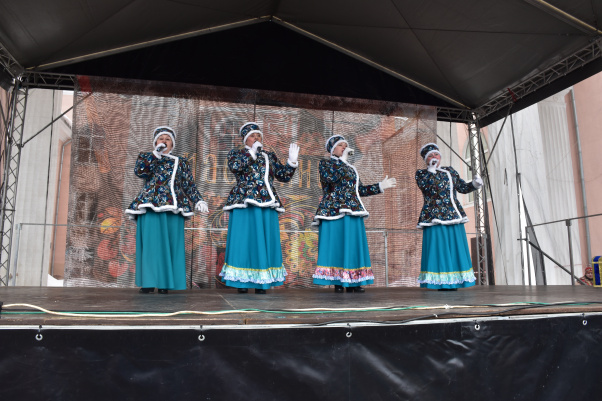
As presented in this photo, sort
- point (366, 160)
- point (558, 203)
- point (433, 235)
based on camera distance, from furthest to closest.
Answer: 1. point (558, 203)
2. point (366, 160)
3. point (433, 235)

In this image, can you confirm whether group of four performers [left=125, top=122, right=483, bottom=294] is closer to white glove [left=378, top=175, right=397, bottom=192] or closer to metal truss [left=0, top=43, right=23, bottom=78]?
white glove [left=378, top=175, right=397, bottom=192]

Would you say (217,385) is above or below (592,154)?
below

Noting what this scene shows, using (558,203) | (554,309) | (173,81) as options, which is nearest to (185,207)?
(173,81)

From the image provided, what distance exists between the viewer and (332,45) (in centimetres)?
560

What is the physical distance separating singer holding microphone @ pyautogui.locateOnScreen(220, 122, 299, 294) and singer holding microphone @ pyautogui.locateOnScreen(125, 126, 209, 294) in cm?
39

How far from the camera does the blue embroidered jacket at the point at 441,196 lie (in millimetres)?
4391

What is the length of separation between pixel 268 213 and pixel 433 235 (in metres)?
1.71

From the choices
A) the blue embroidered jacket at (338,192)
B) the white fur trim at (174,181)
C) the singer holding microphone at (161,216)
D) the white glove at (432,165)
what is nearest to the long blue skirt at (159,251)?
the singer holding microphone at (161,216)

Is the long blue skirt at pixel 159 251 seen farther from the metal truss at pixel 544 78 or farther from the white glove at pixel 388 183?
the metal truss at pixel 544 78

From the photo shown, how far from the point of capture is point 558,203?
8.52 m

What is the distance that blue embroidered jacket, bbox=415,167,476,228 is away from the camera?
439 centimetres

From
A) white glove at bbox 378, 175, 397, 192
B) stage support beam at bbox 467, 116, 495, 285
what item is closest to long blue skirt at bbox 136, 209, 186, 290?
white glove at bbox 378, 175, 397, 192

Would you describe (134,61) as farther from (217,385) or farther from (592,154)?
(592,154)

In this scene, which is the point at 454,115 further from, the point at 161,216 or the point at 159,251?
the point at 159,251
